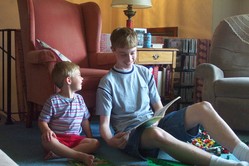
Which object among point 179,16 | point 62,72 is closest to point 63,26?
point 62,72

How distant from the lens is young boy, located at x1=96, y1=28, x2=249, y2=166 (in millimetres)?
1773

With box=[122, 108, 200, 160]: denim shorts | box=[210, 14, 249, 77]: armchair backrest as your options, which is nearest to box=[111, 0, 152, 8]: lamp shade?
box=[210, 14, 249, 77]: armchair backrest

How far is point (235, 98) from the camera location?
9.33 ft

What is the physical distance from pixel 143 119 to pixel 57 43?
3.94 feet

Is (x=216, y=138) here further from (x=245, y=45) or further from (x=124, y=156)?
(x=245, y=45)

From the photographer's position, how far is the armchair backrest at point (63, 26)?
282cm

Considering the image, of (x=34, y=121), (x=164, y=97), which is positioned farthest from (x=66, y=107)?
(x=164, y=97)

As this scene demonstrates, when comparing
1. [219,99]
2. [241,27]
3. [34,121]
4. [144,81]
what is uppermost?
[241,27]

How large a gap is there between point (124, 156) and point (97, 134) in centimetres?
56

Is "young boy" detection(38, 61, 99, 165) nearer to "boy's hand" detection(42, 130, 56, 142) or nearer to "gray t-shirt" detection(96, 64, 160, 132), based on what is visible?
"boy's hand" detection(42, 130, 56, 142)

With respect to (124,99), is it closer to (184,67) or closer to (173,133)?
(173,133)

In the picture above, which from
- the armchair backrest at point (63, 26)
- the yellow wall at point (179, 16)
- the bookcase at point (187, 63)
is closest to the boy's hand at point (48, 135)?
the armchair backrest at point (63, 26)

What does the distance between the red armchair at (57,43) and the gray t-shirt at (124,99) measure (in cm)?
46

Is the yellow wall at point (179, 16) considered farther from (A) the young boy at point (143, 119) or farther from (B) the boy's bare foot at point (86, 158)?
(B) the boy's bare foot at point (86, 158)
